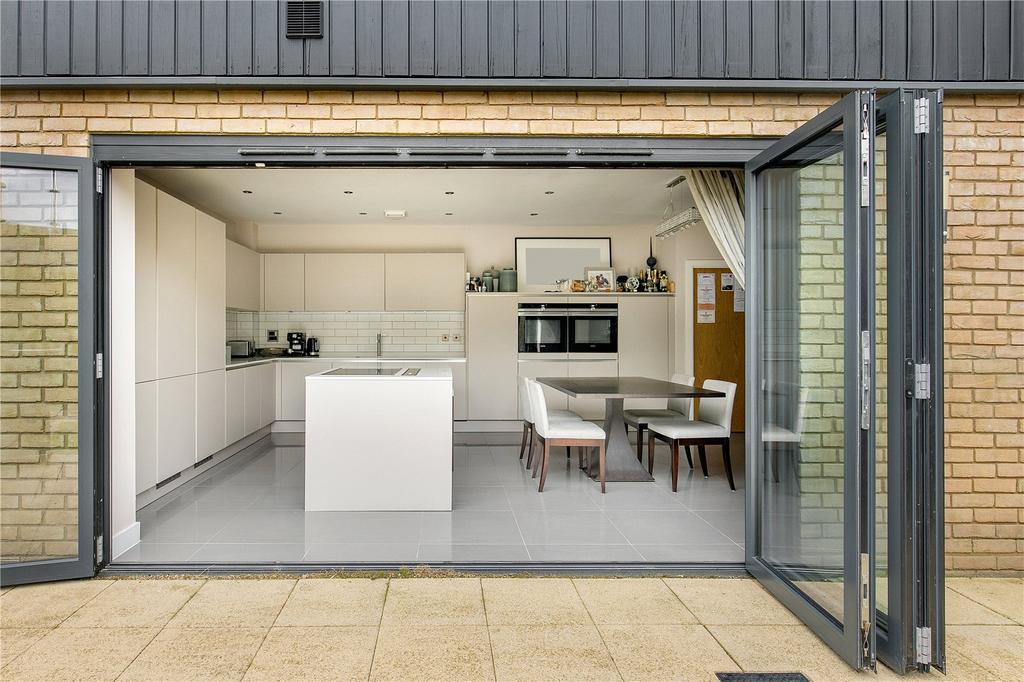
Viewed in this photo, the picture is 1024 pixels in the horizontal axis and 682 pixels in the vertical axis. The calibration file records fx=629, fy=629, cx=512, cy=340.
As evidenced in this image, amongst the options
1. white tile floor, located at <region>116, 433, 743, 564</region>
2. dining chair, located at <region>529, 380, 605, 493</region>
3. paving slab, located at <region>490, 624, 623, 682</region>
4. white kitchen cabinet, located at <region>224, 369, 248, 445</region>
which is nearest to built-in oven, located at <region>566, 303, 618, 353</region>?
white tile floor, located at <region>116, 433, 743, 564</region>

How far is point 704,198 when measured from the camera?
12.9ft

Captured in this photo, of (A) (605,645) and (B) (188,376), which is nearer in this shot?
(A) (605,645)

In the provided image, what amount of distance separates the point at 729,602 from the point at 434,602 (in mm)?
1275

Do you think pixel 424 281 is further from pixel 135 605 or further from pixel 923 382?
pixel 923 382

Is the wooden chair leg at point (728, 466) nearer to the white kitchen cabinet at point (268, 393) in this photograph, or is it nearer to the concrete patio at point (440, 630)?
the concrete patio at point (440, 630)

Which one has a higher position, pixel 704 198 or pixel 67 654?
pixel 704 198

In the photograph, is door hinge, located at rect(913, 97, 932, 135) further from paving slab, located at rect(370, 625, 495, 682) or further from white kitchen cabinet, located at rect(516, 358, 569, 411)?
white kitchen cabinet, located at rect(516, 358, 569, 411)

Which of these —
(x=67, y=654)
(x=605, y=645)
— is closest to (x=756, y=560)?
(x=605, y=645)

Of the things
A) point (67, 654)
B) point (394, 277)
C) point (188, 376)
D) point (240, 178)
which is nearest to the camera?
point (67, 654)

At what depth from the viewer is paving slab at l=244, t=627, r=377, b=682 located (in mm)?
2107

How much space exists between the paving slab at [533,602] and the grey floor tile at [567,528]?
0.49 m

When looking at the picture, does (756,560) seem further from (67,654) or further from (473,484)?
(67,654)

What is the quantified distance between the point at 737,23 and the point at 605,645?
2811 mm

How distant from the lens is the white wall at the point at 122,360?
3.18 meters
